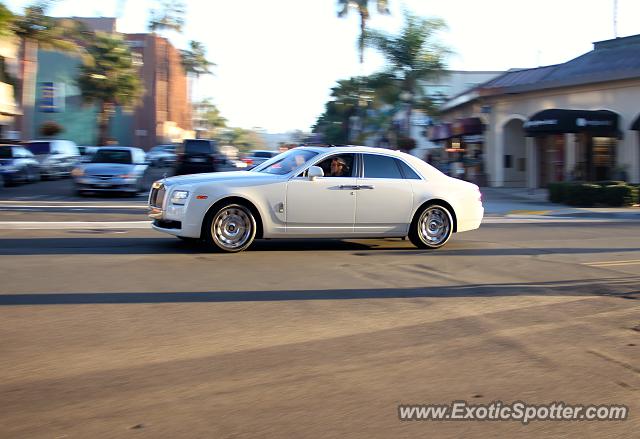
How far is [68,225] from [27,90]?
159 ft

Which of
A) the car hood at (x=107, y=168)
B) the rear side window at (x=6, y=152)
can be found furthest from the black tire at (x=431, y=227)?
the rear side window at (x=6, y=152)

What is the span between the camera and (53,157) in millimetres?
33062

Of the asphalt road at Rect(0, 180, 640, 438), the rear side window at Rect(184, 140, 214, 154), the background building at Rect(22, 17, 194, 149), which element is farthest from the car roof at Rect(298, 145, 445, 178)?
the background building at Rect(22, 17, 194, 149)

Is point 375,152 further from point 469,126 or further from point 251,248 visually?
point 469,126

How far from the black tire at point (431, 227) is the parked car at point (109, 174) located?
42.2 ft

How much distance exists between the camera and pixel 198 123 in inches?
5128

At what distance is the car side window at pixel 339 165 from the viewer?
11844 mm

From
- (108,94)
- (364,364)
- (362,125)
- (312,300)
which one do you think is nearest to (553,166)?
(362,125)

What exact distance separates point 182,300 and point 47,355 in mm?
2202

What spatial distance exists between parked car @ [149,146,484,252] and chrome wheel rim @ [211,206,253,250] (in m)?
0.01

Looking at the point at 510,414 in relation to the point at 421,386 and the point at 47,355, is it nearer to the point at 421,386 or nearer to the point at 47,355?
the point at 421,386

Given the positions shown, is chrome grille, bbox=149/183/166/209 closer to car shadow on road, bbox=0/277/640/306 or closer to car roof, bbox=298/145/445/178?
car roof, bbox=298/145/445/178

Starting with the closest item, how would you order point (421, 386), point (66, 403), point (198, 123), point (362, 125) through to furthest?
point (66, 403) → point (421, 386) → point (362, 125) → point (198, 123)

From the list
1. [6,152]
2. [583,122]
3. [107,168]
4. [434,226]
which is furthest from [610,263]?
[6,152]
